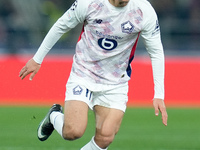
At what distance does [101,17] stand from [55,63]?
7687 mm

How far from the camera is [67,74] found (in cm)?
1423

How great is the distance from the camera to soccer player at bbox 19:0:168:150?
684 cm

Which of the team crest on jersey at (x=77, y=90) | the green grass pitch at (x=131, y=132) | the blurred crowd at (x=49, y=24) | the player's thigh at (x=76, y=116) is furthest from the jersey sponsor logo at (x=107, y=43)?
the blurred crowd at (x=49, y=24)

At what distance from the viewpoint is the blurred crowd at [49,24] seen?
17141mm

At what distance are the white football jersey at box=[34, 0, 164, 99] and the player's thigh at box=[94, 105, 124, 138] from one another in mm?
327

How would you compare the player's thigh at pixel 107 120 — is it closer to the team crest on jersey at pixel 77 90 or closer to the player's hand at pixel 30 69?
the team crest on jersey at pixel 77 90

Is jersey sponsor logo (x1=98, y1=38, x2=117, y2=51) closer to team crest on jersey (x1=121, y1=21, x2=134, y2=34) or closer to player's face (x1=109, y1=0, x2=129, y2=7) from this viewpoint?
team crest on jersey (x1=121, y1=21, x2=134, y2=34)

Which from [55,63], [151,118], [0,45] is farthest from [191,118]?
[0,45]

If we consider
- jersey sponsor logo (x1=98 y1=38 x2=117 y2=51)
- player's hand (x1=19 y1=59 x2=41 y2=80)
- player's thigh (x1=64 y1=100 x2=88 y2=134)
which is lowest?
player's thigh (x1=64 y1=100 x2=88 y2=134)

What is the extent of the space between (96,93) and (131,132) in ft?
14.2

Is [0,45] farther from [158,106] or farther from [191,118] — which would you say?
[158,106]

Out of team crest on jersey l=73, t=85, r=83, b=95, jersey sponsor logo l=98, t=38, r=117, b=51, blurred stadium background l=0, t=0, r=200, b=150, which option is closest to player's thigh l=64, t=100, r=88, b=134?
team crest on jersey l=73, t=85, r=83, b=95

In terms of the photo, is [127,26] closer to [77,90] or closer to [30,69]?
[77,90]

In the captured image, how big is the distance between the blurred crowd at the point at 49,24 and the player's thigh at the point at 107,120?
32.3 feet
